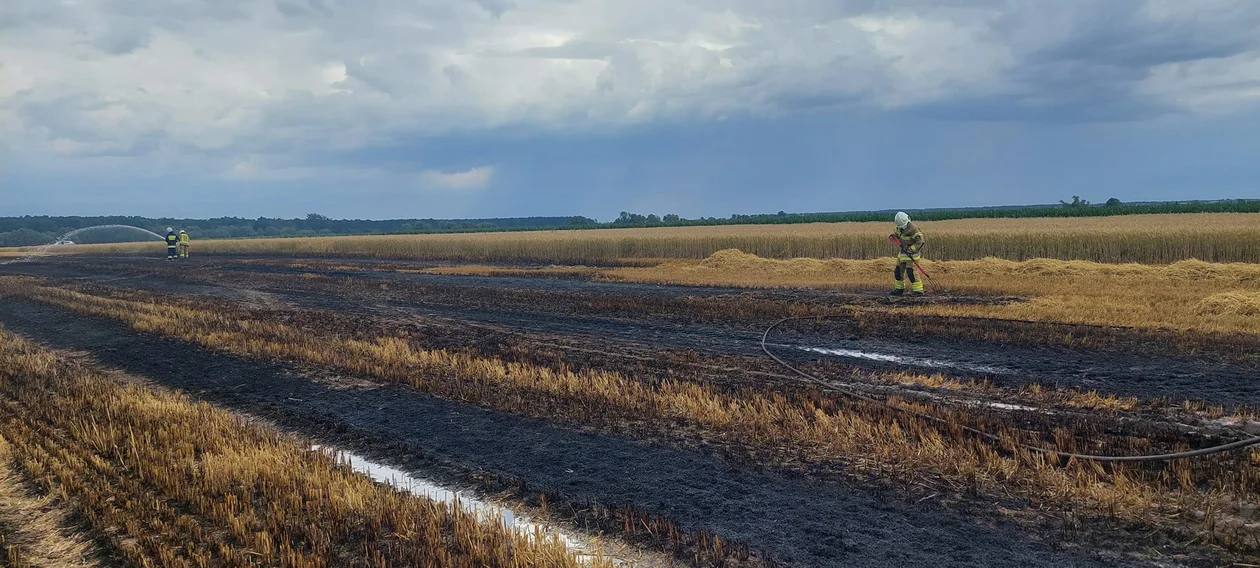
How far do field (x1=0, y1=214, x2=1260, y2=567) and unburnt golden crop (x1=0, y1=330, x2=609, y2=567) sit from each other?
26mm

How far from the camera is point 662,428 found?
25.6ft

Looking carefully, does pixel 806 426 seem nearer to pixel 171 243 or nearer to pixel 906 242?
pixel 906 242

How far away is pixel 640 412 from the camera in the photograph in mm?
8297

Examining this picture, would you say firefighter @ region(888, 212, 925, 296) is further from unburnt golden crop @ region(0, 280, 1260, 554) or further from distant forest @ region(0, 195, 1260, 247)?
distant forest @ region(0, 195, 1260, 247)

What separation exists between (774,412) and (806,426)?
0.51 metres

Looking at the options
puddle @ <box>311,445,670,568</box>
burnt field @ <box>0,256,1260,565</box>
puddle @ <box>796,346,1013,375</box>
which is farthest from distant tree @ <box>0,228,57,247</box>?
puddle @ <box>311,445,670,568</box>

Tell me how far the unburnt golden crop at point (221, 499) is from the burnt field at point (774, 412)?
2.66 feet

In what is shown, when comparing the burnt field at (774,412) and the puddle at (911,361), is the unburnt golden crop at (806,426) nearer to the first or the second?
the burnt field at (774,412)

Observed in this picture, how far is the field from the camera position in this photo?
5.34 meters

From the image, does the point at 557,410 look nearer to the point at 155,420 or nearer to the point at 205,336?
the point at 155,420

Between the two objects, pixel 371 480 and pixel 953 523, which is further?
pixel 371 480

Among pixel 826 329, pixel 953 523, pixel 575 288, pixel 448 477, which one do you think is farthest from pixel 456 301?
pixel 953 523

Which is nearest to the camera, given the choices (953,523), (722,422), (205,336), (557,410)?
(953,523)

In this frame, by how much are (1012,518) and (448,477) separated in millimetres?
4054
